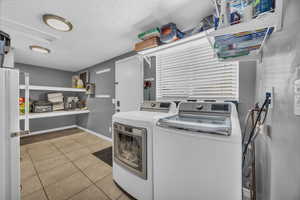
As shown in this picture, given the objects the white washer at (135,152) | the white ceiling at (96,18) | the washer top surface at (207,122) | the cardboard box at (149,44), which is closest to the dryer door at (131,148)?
the white washer at (135,152)

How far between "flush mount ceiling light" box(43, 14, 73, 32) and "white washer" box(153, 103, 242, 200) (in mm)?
1918

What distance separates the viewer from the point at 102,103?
3574mm

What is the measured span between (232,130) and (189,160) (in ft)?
1.31

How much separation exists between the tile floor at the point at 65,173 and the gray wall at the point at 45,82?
3.07 feet

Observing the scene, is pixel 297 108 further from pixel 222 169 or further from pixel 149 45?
pixel 149 45

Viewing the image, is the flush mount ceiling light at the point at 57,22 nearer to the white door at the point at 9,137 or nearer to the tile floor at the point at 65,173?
the white door at the point at 9,137

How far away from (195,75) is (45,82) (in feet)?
16.3

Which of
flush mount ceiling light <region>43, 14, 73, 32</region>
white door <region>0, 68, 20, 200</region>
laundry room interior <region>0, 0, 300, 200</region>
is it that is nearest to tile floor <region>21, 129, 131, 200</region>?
laundry room interior <region>0, 0, 300, 200</region>

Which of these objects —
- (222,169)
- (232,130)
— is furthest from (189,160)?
(232,130)

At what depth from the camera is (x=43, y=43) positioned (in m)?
Result: 2.35

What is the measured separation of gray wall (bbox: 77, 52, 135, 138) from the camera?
3250 mm

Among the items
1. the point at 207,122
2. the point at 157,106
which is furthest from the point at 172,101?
the point at 207,122

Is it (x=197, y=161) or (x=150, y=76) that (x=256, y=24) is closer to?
(x=197, y=161)

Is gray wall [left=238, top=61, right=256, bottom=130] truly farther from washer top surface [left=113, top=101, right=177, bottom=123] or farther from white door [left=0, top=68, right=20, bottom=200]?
white door [left=0, top=68, right=20, bottom=200]
